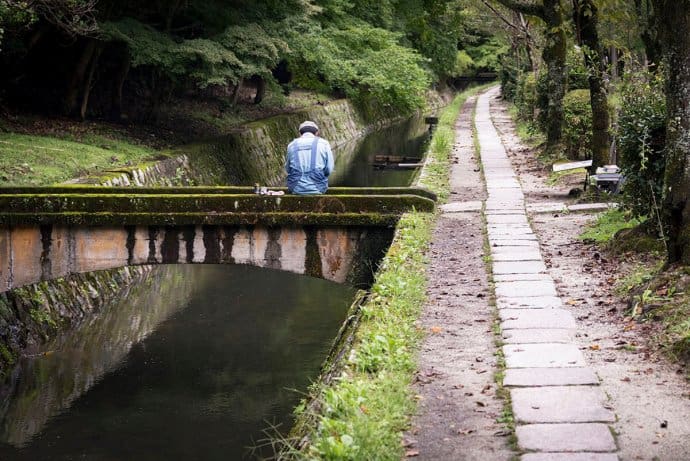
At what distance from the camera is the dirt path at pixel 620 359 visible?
579 cm

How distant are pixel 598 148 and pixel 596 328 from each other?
9.65m

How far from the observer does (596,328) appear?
27.1ft

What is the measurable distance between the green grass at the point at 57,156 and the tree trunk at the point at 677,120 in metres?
11.5

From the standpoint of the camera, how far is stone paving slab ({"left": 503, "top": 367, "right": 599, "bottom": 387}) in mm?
6734

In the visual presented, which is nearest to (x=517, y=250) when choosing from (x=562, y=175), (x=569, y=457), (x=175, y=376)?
(x=175, y=376)

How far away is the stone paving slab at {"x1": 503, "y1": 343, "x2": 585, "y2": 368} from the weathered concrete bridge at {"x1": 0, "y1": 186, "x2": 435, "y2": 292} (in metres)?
5.51

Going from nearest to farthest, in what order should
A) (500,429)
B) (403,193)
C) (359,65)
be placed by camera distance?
(500,429), (403,193), (359,65)

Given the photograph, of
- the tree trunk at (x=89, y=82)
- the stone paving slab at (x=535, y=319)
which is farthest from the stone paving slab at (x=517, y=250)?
the tree trunk at (x=89, y=82)

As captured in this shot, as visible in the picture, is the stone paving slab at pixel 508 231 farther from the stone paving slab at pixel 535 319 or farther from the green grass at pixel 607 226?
the stone paving slab at pixel 535 319

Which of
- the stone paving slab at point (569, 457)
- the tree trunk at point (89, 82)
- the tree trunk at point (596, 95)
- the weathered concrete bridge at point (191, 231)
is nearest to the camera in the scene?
the stone paving slab at point (569, 457)

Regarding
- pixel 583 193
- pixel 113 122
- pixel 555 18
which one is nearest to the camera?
pixel 583 193

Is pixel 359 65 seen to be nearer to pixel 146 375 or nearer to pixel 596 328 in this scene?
pixel 146 375

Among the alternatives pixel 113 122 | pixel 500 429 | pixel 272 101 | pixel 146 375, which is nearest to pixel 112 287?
pixel 146 375

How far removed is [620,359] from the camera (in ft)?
24.3
